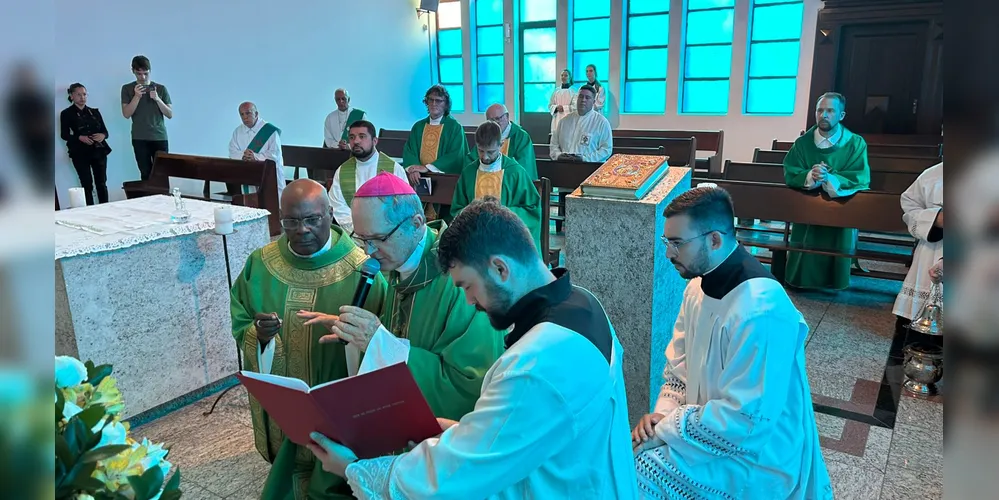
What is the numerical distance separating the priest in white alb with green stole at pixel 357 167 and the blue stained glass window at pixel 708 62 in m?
9.33

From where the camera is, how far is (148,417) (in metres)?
3.87

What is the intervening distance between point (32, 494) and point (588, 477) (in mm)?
1259

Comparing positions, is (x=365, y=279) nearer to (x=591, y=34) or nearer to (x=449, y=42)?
(x=591, y=34)

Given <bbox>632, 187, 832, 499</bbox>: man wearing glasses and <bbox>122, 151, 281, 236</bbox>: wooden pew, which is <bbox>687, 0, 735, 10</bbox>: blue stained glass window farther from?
<bbox>632, 187, 832, 499</bbox>: man wearing glasses

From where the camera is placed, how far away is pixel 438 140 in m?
6.62

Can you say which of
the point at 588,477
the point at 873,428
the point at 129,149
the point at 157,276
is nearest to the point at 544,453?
the point at 588,477

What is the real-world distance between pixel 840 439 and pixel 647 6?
37.2ft

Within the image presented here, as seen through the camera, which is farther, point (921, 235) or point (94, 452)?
point (921, 235)

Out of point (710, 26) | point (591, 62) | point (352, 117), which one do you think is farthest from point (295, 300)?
point (591, 62)

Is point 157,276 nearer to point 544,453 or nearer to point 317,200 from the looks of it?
point 317,200

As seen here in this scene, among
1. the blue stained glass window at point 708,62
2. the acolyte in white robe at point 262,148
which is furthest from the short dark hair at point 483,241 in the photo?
the blue stained glass window at point 708,62

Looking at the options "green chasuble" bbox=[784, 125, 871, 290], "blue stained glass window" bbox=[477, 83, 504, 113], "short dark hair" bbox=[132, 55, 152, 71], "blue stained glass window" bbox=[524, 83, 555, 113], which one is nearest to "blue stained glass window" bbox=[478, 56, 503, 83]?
"blue stained glass window" bbox=[477, 83, 504, 113]

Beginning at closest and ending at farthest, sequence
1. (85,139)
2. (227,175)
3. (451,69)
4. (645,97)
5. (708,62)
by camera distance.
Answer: (227,175), (85,139), (708,62), (645,97), (451,69)

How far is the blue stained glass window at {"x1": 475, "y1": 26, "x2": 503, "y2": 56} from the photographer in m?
15.0
